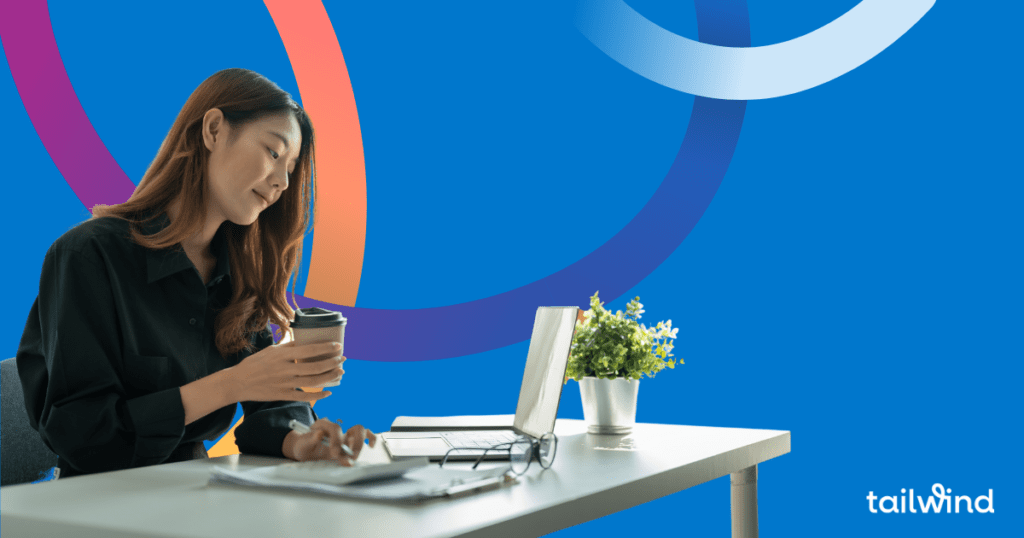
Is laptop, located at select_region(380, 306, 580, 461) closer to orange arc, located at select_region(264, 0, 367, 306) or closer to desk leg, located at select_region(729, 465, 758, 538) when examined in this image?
desk leg, located at select_region(729, 465, 758, 538)

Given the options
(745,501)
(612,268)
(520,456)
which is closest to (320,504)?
(520,456)

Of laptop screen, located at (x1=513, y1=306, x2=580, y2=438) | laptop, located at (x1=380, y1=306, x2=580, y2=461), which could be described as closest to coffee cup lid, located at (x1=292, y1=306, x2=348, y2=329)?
laptop, located at (x1=380, y1=306, x2=580, y2=461)

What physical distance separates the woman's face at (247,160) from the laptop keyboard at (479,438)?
0.67 m

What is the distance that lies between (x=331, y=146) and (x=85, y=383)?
1936mm

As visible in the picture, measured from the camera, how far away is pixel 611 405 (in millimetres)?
1785

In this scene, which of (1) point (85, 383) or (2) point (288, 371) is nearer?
(2) point (288, 371)

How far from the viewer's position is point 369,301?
10.4 feet

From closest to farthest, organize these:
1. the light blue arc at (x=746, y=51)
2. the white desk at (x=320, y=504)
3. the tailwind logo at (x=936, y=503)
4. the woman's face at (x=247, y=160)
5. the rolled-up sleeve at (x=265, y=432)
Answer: the white desk at (x=320, y=504) < the rolled-up sleeve at (x=265, y=432) < the woman's face at (x=247, y=160) < the tailwind logo at (x=936, y=503) < the light blue arc at (x=746, y=51)

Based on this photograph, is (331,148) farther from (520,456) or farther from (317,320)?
(520,456)

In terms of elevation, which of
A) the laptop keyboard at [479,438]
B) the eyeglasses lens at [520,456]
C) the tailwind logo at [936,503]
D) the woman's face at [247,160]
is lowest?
the tailwind logo at [936,503]

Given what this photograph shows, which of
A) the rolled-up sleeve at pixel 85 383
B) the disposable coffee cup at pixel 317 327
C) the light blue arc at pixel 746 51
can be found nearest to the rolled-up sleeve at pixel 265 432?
the rolled-up sleeve at pixel 85 383

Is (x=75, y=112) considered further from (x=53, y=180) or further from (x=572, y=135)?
(x=572, y=135)

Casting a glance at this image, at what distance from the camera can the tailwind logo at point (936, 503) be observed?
251 cm

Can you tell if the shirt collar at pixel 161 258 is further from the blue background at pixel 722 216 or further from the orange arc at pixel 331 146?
the orange arc at pixel 331 146
